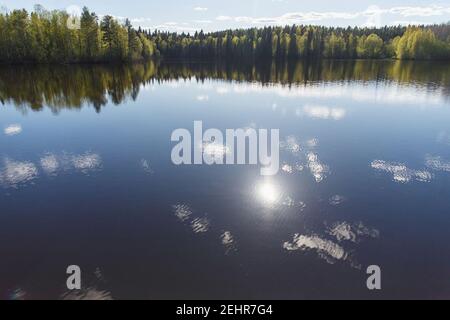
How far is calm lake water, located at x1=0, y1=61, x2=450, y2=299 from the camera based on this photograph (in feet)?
47.3

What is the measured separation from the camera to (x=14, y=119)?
45781 millimetres

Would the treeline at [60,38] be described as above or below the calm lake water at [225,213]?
above

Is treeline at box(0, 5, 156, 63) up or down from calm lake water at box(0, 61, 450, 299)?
up

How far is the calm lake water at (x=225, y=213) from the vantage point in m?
14.4

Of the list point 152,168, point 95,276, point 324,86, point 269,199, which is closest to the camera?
point 95,276

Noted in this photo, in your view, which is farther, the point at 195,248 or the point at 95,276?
the point at 195,248

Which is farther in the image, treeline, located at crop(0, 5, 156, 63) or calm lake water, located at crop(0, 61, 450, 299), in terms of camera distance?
treeline, located at crop(0, 5, 156, 63)

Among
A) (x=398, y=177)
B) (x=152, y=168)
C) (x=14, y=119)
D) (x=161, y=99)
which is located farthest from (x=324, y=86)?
(x=14, y=119)

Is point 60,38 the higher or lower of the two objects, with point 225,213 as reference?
higher

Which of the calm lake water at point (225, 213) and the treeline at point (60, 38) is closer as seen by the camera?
the calm lake water at point (225, 213)

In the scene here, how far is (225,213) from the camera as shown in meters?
20.0

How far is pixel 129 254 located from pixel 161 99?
4983cm
